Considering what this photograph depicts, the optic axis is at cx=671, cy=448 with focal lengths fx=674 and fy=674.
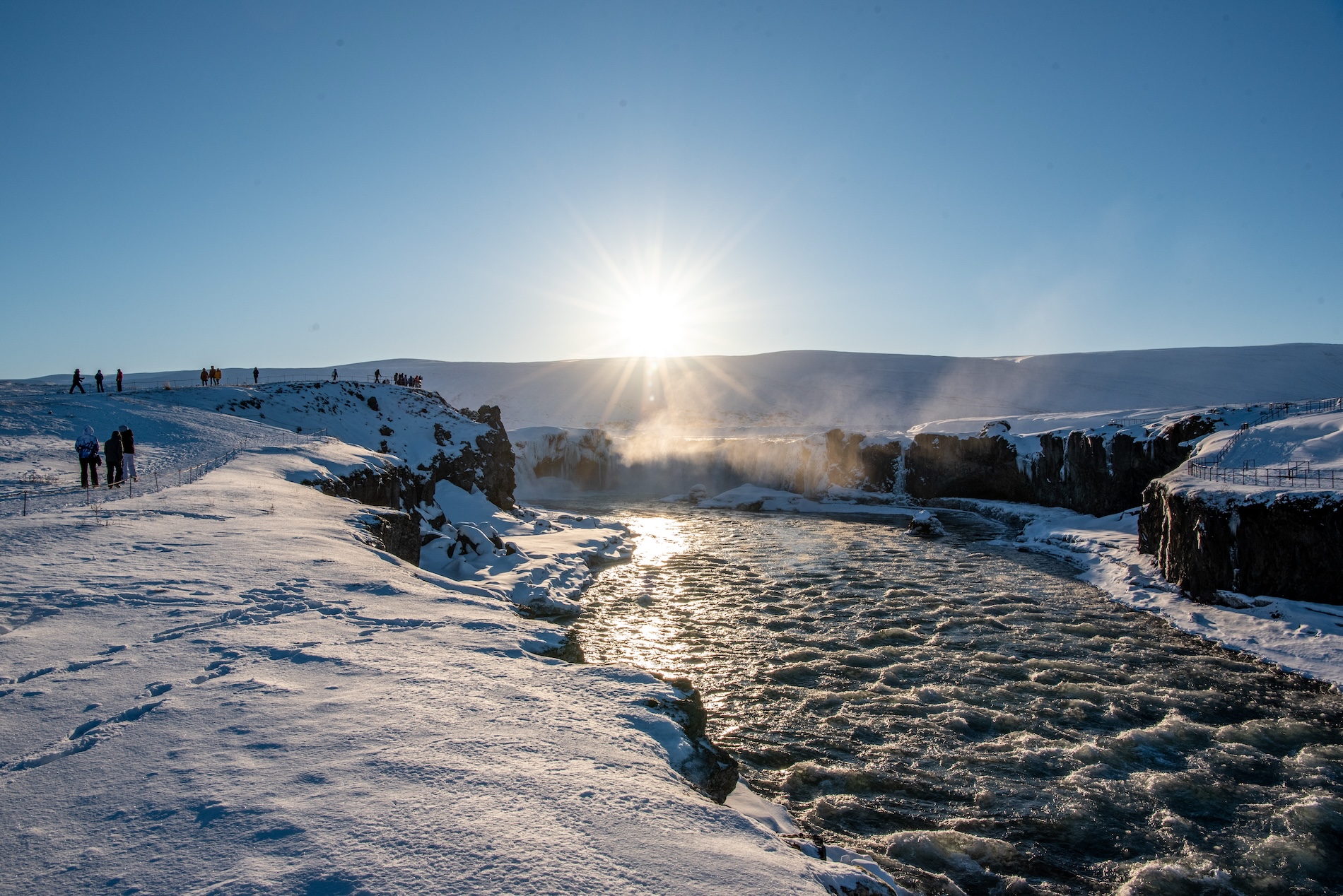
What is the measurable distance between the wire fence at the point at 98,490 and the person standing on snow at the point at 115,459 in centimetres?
13

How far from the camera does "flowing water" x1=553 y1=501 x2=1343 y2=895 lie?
6.89m

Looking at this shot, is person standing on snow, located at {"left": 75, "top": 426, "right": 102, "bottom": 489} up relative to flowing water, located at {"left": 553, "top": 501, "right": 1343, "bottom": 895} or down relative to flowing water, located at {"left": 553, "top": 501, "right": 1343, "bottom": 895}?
up

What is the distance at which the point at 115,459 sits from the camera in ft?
43.6

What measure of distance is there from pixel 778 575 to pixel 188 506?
559 inches

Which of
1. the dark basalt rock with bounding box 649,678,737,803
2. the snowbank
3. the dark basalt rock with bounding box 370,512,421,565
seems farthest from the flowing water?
the dark basalt rock with bounding box 370,512,421,565

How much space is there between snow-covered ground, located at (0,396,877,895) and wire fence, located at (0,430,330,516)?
7.12 feet

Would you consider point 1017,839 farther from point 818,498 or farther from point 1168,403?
point 1168,403

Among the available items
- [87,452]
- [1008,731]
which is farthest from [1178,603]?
[87,452]

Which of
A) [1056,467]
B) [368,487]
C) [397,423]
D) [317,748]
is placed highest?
[397,423]

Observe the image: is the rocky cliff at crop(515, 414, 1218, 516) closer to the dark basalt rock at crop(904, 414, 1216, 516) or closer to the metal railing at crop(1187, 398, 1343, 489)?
the dark basalt rock at crop(904, 414, 1216, 516)

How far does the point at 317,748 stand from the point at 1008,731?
8.93 meters

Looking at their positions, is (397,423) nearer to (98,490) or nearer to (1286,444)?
(98,490)

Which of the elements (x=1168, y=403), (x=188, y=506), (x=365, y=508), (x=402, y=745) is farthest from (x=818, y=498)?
(x=1168, y=403)

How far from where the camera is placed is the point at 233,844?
11.2 feet
